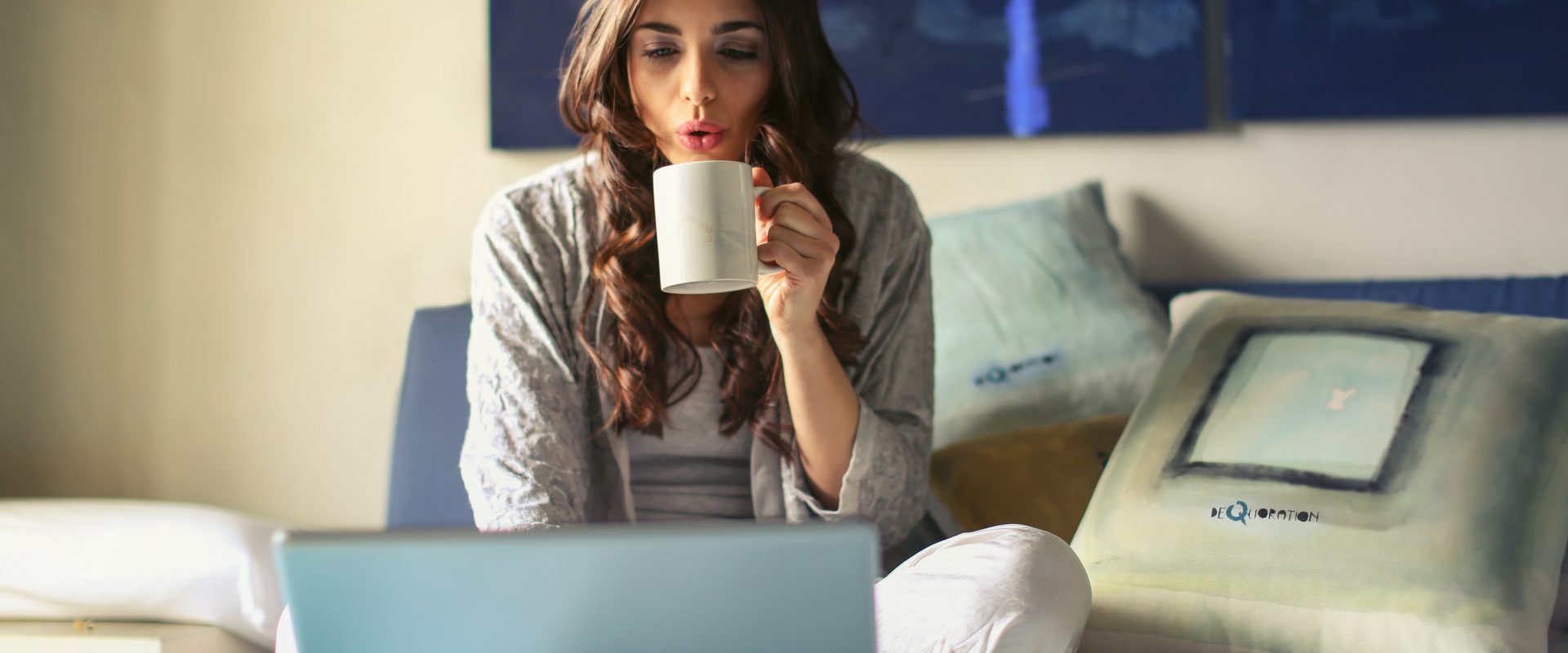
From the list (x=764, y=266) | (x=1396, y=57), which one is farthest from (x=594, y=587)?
(x=1396, y=57)

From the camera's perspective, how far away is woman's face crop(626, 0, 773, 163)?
133 cm

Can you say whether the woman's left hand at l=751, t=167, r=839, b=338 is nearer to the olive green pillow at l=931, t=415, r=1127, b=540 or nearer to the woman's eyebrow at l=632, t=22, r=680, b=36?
the woman's eyebrow at l=632, t=22, r=680, b=36

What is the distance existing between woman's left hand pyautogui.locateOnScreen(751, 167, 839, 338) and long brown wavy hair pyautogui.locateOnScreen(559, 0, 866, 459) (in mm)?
170

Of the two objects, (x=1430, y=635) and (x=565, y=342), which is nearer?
(x=1430, y=635)

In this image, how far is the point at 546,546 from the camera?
2.24ft

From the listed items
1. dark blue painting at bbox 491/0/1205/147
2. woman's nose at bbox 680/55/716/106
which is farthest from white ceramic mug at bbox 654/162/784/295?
dark blue painting at bbox 491/0/1205/147

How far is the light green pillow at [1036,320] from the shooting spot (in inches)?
69.4

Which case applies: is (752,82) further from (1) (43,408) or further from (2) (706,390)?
(1) (43,408)

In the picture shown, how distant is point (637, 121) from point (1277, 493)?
30.5 inches

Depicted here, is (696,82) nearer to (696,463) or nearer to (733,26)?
(733,26)

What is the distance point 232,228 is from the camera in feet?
7.44

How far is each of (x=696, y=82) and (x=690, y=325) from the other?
11.8 inches

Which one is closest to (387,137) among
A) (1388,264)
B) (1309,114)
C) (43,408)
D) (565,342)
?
(43,408)

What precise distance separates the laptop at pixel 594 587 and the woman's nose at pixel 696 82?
0.71 meters
